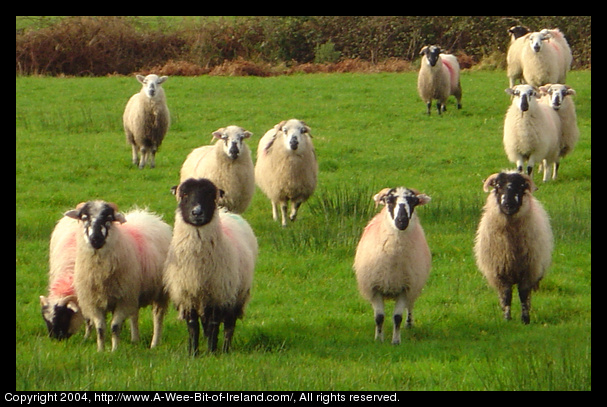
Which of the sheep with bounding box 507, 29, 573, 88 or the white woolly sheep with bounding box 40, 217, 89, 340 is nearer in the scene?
the white woolly sheep with bounding box 40, 217, 89, 340

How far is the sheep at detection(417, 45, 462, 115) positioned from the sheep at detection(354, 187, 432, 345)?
44.5 ft

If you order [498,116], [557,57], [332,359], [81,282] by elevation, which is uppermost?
[557,57]

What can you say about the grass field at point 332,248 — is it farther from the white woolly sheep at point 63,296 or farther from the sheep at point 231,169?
the sheep at point 231,169

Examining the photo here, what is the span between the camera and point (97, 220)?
8133 mm

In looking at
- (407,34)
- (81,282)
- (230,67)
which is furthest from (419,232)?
(407,34)

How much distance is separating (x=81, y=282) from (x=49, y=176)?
8.36m

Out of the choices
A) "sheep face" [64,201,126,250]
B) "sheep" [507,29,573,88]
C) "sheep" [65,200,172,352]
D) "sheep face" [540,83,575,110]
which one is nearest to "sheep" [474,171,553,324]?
"sheep" [65,200,172,352]

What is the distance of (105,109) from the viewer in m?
23.0

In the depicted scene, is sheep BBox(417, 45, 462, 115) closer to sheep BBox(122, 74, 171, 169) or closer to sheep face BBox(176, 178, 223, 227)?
sheep BBox(122, 74, 171, 169)

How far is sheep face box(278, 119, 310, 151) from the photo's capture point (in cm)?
1350

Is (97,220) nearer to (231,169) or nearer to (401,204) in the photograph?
(401,204)

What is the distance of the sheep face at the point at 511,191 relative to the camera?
→ 9.14 meters

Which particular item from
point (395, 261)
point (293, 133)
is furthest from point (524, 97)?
point (395, 261)
